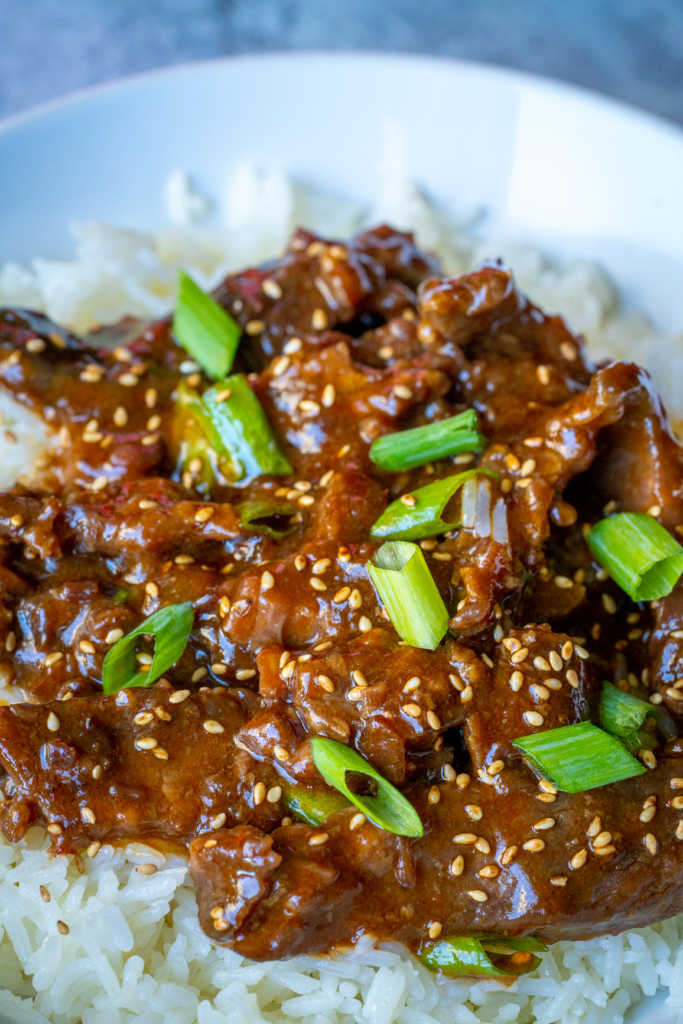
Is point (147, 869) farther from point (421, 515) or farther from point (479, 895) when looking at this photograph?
point (421, 515)

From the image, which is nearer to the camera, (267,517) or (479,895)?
(479,895)

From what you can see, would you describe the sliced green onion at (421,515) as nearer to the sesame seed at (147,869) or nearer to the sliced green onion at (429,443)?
the sliced green onion at (429,443)

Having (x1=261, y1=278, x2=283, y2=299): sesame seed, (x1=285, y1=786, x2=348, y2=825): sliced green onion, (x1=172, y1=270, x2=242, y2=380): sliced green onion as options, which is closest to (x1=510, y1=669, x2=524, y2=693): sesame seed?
(x1=285, y1=786, x2=348, y2=825): sliced green onion

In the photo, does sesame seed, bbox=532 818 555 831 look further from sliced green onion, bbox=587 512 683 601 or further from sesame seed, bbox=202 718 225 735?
sesame seed, bbox=202 718 225 735

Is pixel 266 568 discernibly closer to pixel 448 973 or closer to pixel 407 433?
pixel 407 433

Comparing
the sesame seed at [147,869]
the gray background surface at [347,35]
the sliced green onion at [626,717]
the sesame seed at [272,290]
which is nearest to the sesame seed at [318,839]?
the sesame seed at [147,869]

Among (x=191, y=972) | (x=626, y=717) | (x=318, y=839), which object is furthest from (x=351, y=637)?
(x=191, y=972)

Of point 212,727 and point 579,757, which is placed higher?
point 212,727
